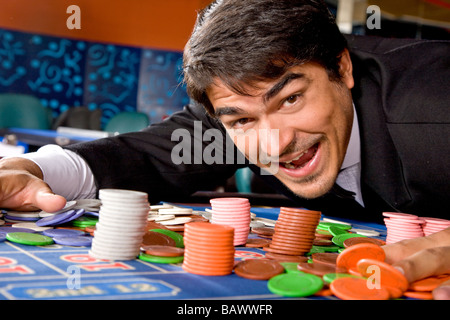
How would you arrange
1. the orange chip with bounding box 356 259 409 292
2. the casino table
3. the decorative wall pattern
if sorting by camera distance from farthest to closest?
1. the decorative wall pattern
2. the orange chip with bounding box 356 259 409 292
3. the casino table

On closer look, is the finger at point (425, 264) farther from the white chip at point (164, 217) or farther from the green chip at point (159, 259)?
→ the white chip at point (164, 217)

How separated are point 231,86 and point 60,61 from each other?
26.0ft

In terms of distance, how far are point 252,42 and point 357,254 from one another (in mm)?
938

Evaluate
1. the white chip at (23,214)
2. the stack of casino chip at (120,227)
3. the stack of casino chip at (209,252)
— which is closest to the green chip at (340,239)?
the stack of casino chip at (209,252)

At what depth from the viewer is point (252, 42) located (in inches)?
76.0

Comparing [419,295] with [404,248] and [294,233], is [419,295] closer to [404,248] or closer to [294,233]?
[404,248]

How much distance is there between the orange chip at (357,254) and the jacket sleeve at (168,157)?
1.35 meters

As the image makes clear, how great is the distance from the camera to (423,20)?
32.8ft

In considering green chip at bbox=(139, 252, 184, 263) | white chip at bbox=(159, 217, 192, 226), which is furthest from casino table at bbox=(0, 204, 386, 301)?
white chip at bbox=(159, 217, 192, 226)

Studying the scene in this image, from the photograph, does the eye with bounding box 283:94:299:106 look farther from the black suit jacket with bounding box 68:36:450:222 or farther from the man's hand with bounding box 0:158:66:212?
the man's hand with bounding box 0:158:66:212

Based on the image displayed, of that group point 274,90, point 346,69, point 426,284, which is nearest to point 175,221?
point 274,90

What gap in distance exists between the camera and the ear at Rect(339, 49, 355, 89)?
7.66 ft

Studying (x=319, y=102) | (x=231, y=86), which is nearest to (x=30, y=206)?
(x=231, y=86)
